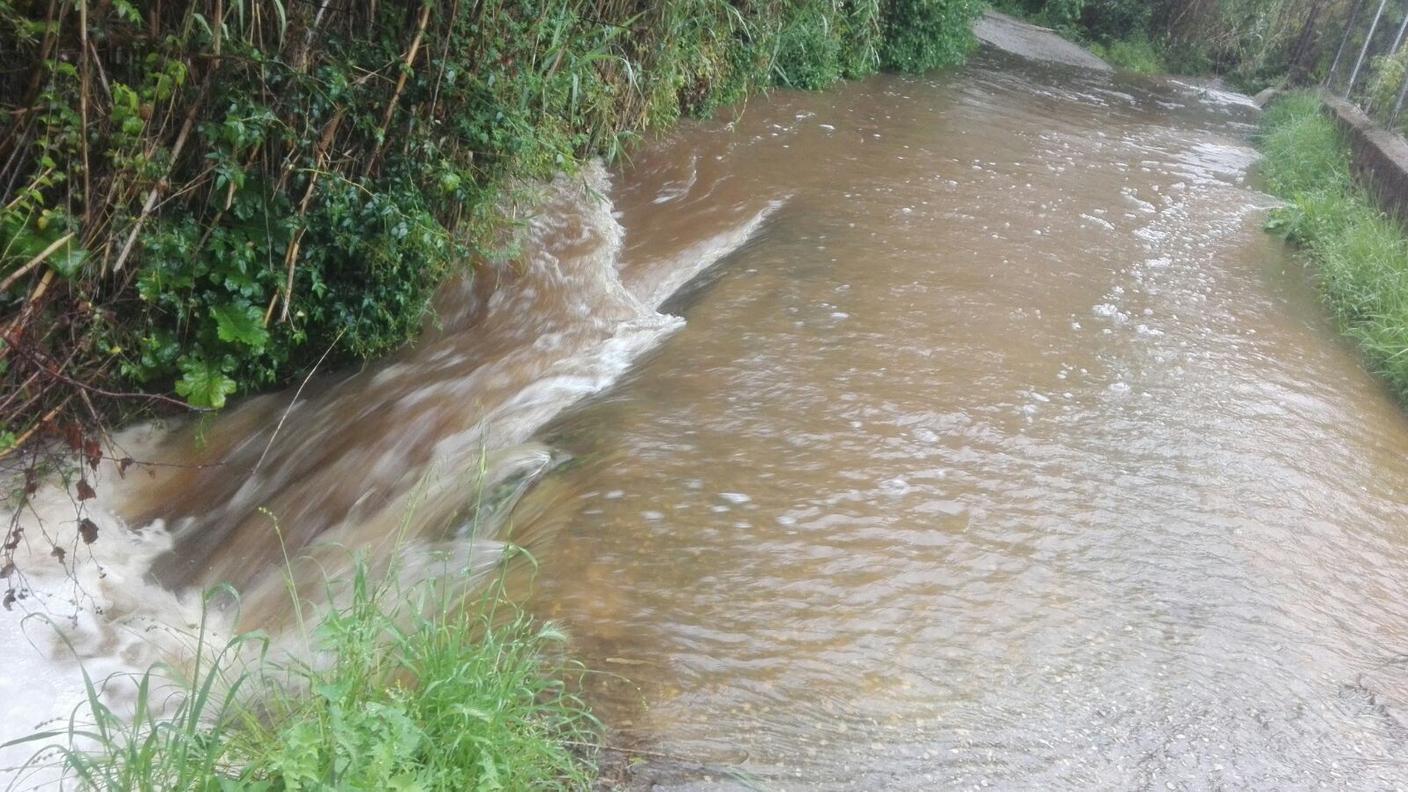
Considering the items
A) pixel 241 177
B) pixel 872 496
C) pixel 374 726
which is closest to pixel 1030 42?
pixel 872 496

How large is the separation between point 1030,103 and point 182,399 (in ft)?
30.4

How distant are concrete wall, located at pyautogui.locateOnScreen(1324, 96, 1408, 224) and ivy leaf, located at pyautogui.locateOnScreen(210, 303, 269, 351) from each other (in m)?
7.45

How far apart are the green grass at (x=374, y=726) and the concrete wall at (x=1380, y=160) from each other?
24.7 ft

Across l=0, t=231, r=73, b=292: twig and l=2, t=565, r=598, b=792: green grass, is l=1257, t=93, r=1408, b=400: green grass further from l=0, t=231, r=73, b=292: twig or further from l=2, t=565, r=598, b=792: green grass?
l=0, t=231, r=73, b=292: twig

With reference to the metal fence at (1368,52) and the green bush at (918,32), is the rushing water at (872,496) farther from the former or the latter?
the green bush at (918,32)

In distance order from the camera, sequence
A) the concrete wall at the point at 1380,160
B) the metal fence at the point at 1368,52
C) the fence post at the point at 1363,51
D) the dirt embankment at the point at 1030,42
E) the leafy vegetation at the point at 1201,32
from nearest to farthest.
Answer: the concrete wall at the point at 1380,160 < the metal fence at the point at 1368,52 < the fence post at the point at 1363,51 < the dirt embankment at the point at 1030,42 < the leafy vegetation at the point at 1201,32

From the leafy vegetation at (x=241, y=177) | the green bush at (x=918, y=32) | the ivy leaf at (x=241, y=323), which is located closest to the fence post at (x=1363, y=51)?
the green bush at (x=918, y=32)

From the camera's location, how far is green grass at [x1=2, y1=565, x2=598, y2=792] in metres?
2.40

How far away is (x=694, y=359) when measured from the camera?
5098 millimetres

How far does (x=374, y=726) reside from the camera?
250cm

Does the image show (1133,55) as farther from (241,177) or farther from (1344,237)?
(241,177)

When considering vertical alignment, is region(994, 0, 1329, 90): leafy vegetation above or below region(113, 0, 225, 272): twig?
above

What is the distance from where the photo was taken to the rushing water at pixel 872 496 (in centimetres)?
312

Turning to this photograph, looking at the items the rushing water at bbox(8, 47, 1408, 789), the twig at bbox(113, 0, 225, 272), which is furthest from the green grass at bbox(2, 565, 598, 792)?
the twig at bbox(113, 0, 225, 272)
